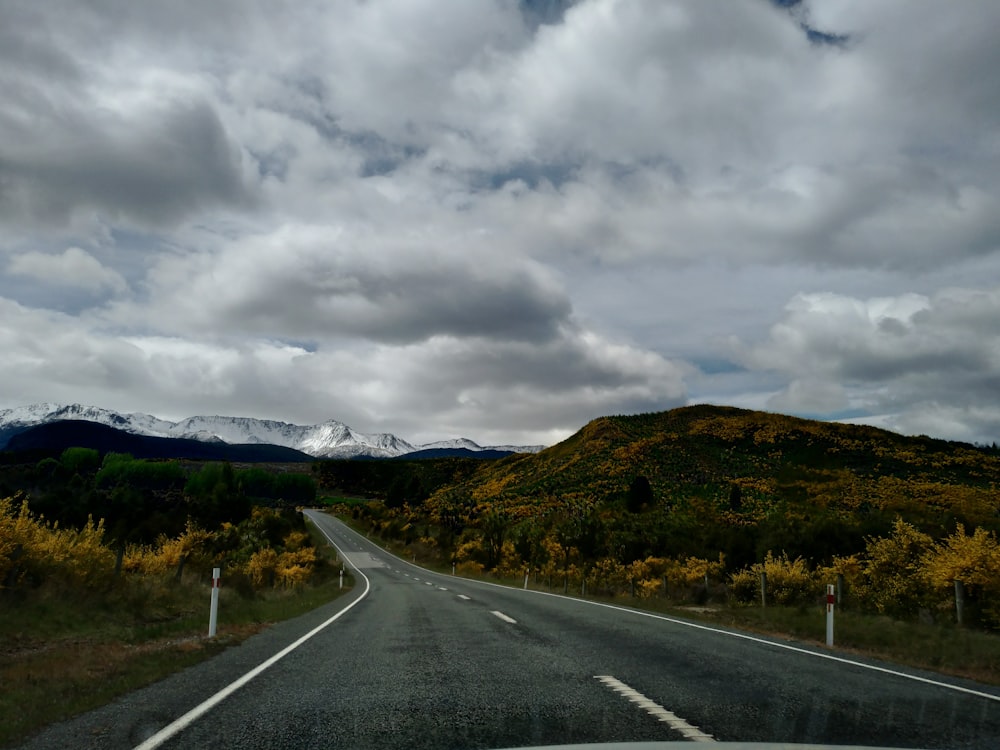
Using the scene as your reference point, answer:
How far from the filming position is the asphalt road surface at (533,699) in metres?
4.89

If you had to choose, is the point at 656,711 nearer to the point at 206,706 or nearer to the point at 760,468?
the point at 206,706

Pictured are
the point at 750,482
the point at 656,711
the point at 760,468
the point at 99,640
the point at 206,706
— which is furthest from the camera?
the point at 760,468

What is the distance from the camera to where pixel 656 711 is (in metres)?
5.52

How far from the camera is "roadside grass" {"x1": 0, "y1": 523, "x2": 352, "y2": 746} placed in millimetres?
6512

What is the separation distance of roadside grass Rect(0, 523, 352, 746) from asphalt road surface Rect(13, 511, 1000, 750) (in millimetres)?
481

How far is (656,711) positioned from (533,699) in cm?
119

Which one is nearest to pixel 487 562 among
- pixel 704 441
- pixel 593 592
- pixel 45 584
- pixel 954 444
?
pixel 593 592

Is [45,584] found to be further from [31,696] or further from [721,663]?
[721,663]

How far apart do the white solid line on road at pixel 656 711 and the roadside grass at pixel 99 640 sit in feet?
17.1

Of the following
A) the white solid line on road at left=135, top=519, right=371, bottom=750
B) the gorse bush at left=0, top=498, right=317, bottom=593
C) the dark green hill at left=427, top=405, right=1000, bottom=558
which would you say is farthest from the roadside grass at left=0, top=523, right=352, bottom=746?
the dark green hill at left=427, top=405, right=1000, bottom=558

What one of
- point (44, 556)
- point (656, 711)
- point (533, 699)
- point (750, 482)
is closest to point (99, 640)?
point (44, 556)

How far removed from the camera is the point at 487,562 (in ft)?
236

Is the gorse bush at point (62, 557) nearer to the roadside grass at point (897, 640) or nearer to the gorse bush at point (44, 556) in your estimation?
the gorse bush at point (44, 556)

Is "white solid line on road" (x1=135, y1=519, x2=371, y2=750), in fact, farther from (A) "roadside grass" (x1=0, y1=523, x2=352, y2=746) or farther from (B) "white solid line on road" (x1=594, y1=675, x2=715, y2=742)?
(B) "white solid line on road" (x1=594, y1=675, x2=715, y2=742)
